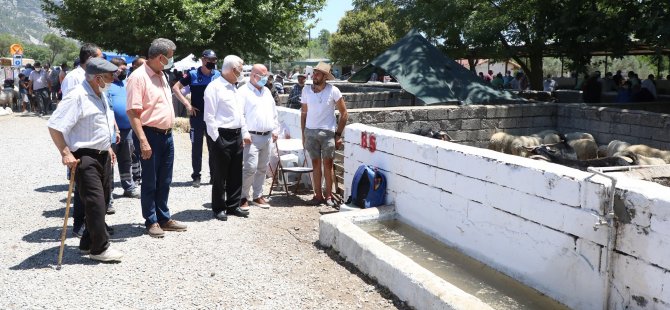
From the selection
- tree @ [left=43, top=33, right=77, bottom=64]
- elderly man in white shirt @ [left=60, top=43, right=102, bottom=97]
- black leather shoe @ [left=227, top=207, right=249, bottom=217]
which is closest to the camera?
elderly man in white shirt @ [left=60, top=43, right=102, bottom=97]

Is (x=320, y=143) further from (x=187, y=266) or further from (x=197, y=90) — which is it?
(x=187, y=266)

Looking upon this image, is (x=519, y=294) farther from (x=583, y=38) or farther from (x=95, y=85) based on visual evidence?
(x=583, y=38)

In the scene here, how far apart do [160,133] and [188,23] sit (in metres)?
13.8

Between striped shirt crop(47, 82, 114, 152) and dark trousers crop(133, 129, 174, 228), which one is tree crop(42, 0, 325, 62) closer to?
dark trousers crop(133, 129, 174, 228)

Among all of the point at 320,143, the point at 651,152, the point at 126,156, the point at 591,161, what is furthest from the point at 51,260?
the point at 651,152

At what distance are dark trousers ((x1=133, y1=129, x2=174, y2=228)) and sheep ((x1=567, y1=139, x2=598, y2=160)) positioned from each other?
5.47 meters

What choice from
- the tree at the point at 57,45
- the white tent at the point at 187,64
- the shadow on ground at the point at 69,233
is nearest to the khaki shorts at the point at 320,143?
the shadow on ground at the point at 69,233

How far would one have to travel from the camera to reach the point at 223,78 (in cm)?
686

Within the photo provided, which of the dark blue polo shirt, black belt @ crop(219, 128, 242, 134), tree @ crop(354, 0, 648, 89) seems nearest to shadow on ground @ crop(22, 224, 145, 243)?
black belt @ crop(219, 128, 242, 134)

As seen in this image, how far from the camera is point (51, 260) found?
545 centimetres

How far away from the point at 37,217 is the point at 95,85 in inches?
97.8

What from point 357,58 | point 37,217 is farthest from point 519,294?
point 357,58

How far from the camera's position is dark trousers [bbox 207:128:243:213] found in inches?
268

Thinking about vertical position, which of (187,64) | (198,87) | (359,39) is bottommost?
(198,87)
